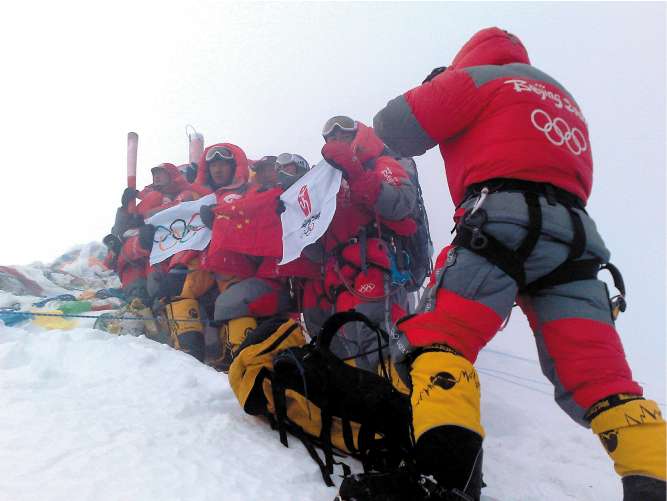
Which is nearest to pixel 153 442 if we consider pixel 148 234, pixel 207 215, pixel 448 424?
pixel 448 424

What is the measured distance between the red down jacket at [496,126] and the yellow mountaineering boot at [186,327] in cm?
245

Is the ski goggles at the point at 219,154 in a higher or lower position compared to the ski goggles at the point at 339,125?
lower

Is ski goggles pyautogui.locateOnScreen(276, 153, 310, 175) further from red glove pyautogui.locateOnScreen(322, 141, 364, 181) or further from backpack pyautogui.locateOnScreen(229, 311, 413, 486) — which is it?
backpack pyautogui.locateOnScreen(229, 311, 413, 486)

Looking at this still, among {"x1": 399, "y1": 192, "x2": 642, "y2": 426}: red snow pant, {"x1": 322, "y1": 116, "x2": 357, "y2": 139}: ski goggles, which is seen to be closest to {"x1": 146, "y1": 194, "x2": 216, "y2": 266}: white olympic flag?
{"x1": 322, "y1": 116, "x2": 357, "y2": 139}: ski goggles

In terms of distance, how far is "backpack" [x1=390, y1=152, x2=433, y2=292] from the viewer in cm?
286

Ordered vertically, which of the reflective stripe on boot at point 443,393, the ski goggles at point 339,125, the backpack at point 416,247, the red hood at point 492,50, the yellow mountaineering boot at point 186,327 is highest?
the red hood at point 492,50

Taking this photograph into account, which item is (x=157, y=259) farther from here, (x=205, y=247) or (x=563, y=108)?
(x=563, y=108)

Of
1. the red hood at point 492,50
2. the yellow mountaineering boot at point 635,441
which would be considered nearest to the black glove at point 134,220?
the red hood at point 492,50

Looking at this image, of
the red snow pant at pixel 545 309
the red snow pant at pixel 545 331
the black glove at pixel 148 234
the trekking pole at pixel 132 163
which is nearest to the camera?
the red snow pant at pixel 545 331

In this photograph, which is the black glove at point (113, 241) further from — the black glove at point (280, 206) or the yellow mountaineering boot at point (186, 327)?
the black glove at point (280, 206)

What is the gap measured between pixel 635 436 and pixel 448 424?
20.6 inches

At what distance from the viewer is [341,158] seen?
2.39m

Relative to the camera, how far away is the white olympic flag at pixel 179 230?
3588 mm

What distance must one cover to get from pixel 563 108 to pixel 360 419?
1.26m
